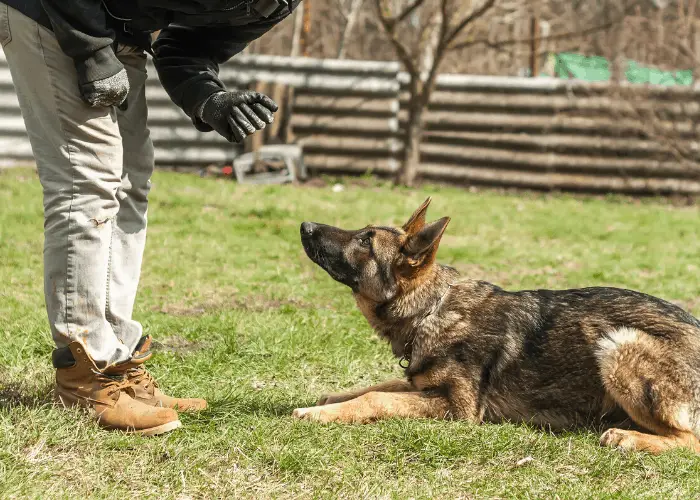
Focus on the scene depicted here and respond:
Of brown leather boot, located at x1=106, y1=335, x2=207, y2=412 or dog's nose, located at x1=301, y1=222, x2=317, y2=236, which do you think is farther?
dog's nose, located at x1=301, y1=222, x2=317, y2=236

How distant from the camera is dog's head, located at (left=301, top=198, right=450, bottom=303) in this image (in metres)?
4.56

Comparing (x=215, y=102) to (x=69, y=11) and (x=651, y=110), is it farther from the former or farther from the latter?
(x=651, y=110)

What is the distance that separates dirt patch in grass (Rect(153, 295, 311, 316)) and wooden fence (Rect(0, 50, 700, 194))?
7.04m

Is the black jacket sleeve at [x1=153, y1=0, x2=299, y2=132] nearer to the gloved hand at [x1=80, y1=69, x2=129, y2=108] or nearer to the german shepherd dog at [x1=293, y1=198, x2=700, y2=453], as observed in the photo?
the gloved hand at [x1=80, y1=69, x2=129, y2=108]

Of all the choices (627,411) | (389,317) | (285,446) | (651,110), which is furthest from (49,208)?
(651,110)

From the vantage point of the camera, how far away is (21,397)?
14.0 feet

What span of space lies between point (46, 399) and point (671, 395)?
3.00m

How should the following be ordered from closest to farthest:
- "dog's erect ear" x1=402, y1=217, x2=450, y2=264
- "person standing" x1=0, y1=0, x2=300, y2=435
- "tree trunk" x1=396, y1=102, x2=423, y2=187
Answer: "person standing" x1=0, y1=0, x2=300, y2=435
"dog's erect ear" x1=402, y1=217, x2=450, y2=264
"tree trunk" x1=396, y1=102, x2=423, y2=187

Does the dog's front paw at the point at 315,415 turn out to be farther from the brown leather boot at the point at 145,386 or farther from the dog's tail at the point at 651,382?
the dog's tail at the point at 651,382

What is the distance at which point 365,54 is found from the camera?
17891mm

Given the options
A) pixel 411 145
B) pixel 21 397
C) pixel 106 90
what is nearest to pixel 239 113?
pixel 106 90

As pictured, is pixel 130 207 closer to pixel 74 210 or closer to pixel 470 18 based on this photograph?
pixel 74 210

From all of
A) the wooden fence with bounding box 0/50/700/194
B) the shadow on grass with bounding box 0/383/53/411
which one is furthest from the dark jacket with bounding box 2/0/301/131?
the wooden fence with bounding box 0/50/700/194

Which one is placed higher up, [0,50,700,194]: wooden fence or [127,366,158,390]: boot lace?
[0,50,700,194]: wooden fence
